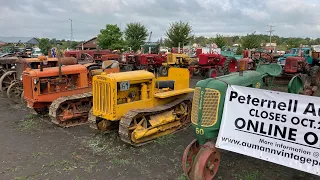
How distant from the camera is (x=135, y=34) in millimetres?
38188

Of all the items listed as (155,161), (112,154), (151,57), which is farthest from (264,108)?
(151,57)

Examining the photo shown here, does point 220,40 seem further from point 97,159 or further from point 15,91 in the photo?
point 97,159

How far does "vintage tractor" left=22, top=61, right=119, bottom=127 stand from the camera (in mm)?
7590

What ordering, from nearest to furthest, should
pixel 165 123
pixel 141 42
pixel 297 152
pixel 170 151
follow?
pixel 297 152, pixel 170 151, pixel 165 123, pixel 141 42

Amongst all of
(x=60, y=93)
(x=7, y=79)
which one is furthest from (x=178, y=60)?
(x=60, y=93)

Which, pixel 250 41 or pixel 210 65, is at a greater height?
pixel 250 41

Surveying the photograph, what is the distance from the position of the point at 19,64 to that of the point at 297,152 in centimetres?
1016

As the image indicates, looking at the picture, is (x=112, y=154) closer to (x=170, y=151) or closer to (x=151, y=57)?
(x=170, y=151)

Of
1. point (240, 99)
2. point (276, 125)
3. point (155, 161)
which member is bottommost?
point (155, 161)

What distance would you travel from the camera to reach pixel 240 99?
409cm

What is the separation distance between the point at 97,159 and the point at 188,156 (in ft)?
6.30

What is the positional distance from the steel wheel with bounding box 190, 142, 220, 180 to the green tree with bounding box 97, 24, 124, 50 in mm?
32431

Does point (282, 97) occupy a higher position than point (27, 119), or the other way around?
point (282, 97)

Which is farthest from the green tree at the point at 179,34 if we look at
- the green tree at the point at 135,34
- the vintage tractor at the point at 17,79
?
the vintage tractor at the point at 17,79
